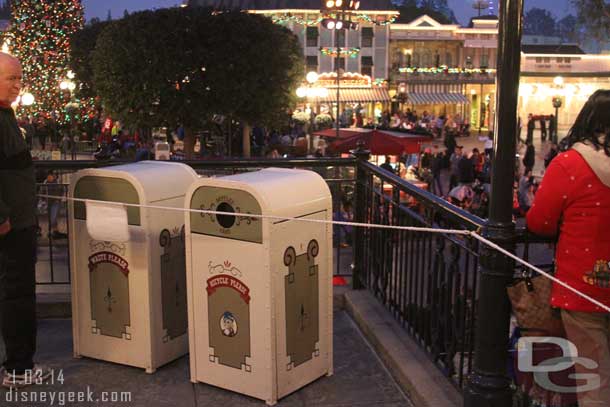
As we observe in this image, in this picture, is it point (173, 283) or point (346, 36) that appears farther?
point (346, 36)

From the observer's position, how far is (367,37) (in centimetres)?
6269

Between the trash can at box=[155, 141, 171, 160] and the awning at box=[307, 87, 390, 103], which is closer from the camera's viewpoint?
the trash can at box=[155, 141, 171, 160]

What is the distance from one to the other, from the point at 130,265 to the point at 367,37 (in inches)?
2386

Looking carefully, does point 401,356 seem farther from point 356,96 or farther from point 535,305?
point 356,96

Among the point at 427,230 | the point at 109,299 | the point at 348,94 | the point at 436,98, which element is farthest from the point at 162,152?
the point at 436,98

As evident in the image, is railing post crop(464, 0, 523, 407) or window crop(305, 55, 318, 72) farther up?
window crop(305, 55, 318, 72)

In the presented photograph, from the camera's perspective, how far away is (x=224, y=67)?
20.9 metres

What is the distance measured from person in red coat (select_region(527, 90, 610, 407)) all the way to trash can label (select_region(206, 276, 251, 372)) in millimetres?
1581

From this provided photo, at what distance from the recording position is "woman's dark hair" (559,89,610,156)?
2.95 meters

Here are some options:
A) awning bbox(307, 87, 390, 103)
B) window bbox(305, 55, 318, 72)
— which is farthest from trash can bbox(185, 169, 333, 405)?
window bbox(305, 55, 318, 72)

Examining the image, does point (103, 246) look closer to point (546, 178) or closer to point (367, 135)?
point (546, 178)

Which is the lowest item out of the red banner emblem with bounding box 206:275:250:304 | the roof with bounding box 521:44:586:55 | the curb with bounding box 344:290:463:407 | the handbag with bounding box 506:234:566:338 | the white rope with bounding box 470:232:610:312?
the curb with bounding box 344:290:463:407

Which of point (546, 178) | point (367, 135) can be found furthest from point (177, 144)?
point (546, 178)

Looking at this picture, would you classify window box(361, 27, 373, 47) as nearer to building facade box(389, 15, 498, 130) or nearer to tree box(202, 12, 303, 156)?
building facade box(389, 15, 498, 130)
